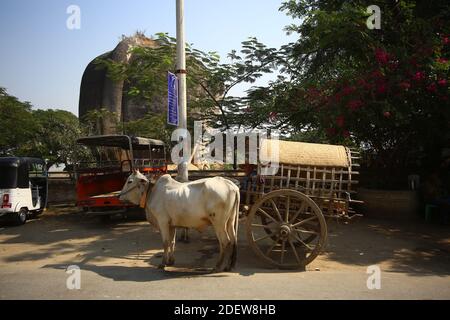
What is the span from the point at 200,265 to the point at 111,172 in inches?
231

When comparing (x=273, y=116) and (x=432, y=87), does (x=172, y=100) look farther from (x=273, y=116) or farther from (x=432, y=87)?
(x=432, y=87)

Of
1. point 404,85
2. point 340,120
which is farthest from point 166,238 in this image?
point 404,85

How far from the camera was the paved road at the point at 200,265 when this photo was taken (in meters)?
4.50

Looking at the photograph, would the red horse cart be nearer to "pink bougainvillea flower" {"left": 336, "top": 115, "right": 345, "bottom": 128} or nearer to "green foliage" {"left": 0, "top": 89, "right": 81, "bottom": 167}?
"green foliage" {"left": 0, "top": 89, "right": 81, "bottom": 167}

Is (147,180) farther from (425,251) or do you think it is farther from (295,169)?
(425,251)

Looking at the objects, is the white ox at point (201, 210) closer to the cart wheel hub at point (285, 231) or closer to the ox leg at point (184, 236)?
the cart wheel hub at point (285, 231)

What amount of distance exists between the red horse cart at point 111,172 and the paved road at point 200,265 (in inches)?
22.9

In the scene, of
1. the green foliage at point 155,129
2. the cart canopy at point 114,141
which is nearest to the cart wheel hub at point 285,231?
the cart canopy at point 114,141

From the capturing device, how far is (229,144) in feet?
40.2

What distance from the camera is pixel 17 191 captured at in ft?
30.6

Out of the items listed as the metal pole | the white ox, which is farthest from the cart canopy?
the white ox

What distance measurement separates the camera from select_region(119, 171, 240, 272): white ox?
17.4 ft
